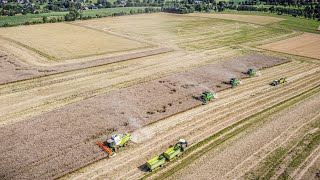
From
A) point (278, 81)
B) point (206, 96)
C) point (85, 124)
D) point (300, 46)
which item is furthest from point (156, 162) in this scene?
point (300, 46)

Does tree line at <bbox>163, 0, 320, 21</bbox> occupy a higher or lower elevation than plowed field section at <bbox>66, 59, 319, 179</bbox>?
higher

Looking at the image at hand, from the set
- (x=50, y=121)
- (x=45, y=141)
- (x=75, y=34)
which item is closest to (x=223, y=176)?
(x=45, y=141)

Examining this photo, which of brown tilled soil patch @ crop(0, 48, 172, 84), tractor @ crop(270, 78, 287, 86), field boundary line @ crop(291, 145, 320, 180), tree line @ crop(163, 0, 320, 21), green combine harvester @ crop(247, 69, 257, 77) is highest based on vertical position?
tree line @ crop(163, 0, 320, 21)

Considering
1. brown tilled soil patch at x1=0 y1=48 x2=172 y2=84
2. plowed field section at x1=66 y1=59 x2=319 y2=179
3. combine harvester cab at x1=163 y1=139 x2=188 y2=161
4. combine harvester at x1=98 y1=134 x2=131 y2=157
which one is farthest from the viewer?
brown tilled soil patch at x1=0 y1=48 x2=172 y2=84

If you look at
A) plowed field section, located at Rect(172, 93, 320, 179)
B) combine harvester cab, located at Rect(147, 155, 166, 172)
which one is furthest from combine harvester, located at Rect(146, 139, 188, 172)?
plowed field section, located at Rect(172, 93, 320, 179)

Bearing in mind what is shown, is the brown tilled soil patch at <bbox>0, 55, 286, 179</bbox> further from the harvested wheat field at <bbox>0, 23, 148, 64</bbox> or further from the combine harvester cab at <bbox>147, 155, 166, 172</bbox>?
the harvested wheat field at <bbox>0, 23, 148, 64</bbox>

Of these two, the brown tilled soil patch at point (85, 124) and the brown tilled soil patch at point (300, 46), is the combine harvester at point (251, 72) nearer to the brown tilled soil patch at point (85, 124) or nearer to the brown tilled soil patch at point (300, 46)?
the brown tilled soil patch at point (85, 124)

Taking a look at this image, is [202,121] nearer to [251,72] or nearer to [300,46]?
[251,72]
